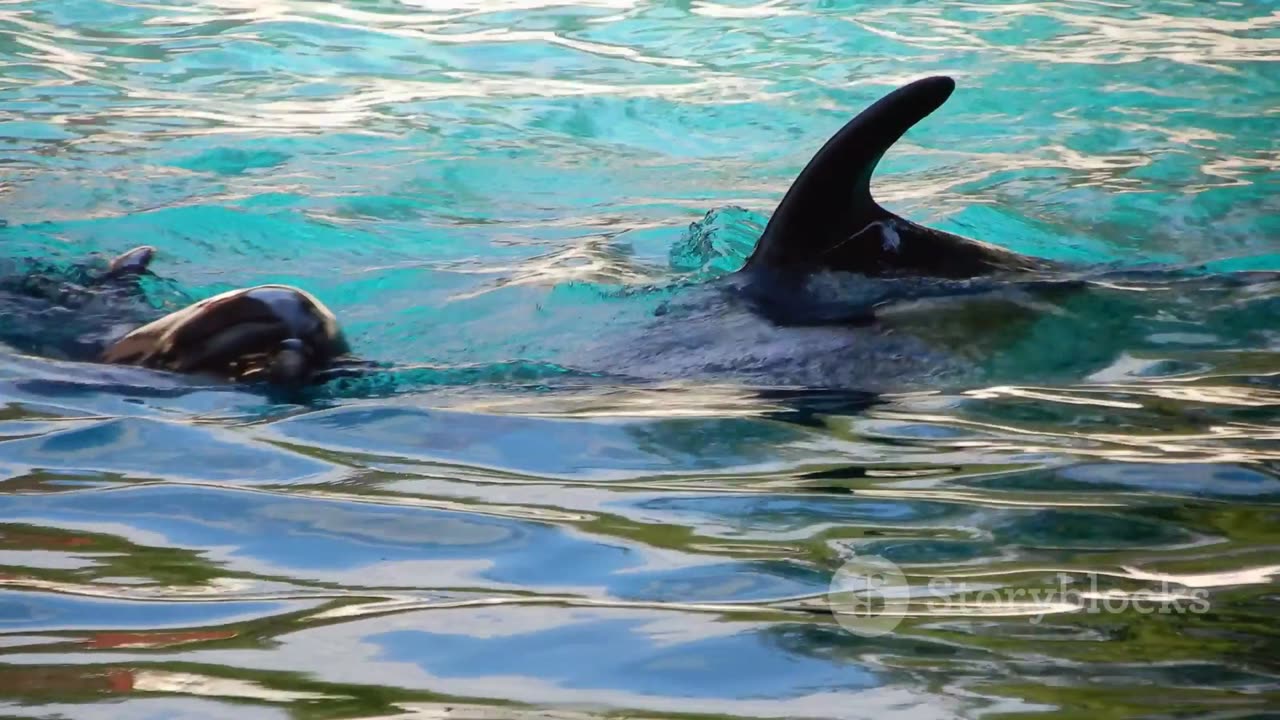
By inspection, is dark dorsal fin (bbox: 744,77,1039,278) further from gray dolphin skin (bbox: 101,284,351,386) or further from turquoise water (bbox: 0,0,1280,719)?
gray dolphin skin (bbox: 101,284,351,386)

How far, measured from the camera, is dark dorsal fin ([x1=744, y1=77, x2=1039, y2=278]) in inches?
169

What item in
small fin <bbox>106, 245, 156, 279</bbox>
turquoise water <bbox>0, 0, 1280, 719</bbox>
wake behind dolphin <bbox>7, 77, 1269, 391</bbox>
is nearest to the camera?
turquoise water <bbox>0, 0, 1280, 719</bbox>

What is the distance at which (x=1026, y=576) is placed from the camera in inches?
93.3

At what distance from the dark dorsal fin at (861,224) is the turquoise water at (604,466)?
361 millimetres

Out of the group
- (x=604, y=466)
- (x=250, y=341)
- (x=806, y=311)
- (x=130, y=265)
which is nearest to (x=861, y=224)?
(x=806, y=311)

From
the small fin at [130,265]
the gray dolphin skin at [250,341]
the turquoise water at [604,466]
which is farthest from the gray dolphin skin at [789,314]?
the small fin at [130,265]

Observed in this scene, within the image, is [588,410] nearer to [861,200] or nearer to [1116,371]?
[861,200]

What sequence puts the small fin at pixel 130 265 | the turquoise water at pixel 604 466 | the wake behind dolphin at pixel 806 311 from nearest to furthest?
the turquoise water at pixel 604 466
the wake behind dolphin at pixel 806 311
the small fin at pixel 130 265

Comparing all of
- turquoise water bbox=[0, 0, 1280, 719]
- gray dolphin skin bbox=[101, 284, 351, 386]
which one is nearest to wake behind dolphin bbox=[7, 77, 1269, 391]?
gray dolphin skin bbox=[101, 284, 351, 386]

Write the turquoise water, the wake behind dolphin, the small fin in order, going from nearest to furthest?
the turquoise water, the wake behind dolphin, the small fin

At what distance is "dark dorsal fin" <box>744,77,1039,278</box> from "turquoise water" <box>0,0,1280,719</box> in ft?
1.19

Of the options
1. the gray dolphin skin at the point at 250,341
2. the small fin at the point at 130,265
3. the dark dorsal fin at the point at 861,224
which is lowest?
the small fin at the point at 130,265

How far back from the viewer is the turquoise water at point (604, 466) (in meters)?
1.94

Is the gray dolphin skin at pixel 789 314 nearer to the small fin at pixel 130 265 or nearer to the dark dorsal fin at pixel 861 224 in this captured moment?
the dark dorsal fin at pixel 861 224
